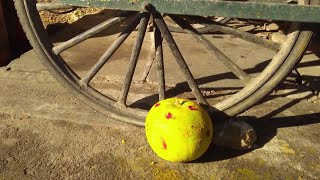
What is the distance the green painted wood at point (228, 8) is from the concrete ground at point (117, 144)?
92cm

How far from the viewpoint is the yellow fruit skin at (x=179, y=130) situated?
216 centimetres

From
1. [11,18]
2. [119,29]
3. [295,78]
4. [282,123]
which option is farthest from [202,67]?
[11,18]

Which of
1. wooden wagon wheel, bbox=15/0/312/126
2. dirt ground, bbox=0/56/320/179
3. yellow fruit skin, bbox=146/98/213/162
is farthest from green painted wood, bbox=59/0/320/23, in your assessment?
dirt ground, bbox=0/56/320/179

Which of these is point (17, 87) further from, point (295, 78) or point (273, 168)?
point (295, 78)

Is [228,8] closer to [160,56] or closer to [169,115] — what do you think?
[160,56]

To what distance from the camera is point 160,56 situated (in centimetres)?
244

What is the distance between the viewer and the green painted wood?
2.03 meters

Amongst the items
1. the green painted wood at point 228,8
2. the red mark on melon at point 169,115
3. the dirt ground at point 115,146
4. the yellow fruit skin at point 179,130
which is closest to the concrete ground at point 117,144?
the dirt ground at point 115,146

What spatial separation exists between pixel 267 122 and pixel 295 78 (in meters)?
0.80

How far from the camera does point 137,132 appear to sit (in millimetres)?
2678

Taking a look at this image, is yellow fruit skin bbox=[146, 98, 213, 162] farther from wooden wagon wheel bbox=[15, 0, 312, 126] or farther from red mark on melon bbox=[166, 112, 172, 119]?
wooden wagon wheel bbox=[15, 0, 312, 126]

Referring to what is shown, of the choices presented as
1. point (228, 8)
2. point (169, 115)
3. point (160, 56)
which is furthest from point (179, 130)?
point (228, 8)

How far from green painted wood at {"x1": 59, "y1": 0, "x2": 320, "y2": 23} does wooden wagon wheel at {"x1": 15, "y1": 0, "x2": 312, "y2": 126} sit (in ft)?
0.36

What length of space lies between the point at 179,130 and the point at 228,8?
73cm
